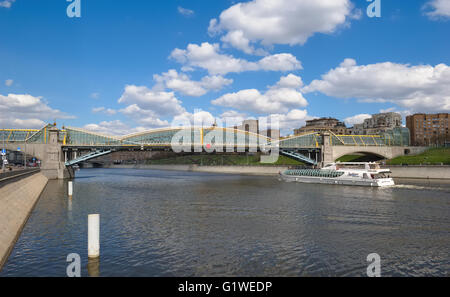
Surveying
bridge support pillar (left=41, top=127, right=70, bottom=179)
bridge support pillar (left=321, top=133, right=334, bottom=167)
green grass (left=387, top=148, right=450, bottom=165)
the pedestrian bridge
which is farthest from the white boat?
bridge support pillar (left=41, top=127, right=70, bottom=179)

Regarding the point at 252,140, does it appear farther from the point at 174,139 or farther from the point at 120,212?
the point at 120,212

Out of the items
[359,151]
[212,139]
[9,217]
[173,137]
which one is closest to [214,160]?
[212,139]

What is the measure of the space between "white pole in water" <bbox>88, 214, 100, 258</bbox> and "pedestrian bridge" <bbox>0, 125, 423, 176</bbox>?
62762 mm

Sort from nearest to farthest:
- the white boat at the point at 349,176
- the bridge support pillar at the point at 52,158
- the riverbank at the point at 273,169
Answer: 1. the white boat at the point at 349,176
2. the riverbank at the point at 273,169
3. the bridge support pillar at the point at 52,158

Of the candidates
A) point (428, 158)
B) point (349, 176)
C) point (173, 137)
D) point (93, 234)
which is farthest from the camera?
point (173, 137)

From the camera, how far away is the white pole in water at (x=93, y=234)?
14.1m

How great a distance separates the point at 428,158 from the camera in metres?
79.8

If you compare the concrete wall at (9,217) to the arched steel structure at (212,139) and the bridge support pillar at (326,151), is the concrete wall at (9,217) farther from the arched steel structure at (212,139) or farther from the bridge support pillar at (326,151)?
the bridge support pillar at (326,151)

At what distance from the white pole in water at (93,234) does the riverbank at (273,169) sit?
69.5m

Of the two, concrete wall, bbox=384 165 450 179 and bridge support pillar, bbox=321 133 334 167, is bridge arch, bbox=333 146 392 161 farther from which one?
concrete wall, bbox=384 165 450 179

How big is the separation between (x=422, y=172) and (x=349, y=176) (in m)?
21.9

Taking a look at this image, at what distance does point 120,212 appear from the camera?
27.8 meters

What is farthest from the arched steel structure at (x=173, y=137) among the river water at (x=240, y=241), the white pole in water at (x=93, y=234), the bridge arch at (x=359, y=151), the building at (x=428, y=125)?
the building at (x=428, y=125)

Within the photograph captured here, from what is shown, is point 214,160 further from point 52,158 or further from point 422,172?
point 422,172
